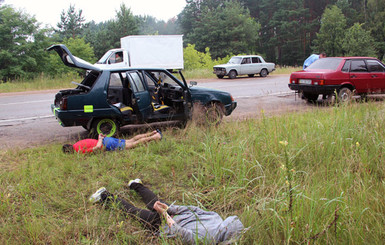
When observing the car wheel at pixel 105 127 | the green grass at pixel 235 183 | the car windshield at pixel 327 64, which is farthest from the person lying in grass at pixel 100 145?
the car windshield at pixel 327 64

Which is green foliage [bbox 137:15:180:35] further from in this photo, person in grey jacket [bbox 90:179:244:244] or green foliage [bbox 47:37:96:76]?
person in grey jacket [bbox 90:179:244:244]

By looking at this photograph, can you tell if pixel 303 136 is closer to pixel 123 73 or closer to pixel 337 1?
pixel 123 73

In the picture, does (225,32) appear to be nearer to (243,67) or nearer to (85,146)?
(243,67)

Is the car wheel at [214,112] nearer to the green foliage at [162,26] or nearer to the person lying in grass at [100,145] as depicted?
the person lying in grass at [100,145]

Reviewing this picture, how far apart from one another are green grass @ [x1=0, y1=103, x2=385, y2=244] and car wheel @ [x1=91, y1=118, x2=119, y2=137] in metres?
0.89

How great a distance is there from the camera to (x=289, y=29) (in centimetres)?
5859

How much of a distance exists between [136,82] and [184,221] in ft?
13.0

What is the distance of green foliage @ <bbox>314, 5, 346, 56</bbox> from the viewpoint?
2009 inches

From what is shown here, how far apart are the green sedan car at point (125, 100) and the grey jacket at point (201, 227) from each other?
3299mm

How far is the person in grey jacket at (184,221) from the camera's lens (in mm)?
2887

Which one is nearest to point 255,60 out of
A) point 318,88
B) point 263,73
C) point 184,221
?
point 263,73

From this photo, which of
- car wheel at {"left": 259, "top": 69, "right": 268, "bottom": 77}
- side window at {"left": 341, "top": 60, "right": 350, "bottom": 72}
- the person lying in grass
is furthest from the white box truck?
the person lying in grass

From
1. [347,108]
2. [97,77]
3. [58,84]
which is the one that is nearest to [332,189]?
[347,108]

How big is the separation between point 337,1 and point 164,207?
6415 cm
